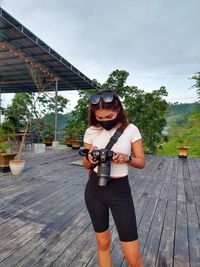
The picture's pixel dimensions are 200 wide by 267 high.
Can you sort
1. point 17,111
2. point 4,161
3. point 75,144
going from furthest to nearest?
point 17,111 → point 75,144 → point 4,161

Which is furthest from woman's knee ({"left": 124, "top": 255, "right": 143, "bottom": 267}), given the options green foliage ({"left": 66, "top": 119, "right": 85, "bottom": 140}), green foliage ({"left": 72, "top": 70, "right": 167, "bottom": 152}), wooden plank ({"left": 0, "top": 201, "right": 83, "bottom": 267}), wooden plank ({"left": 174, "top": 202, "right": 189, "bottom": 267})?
green foliage ({"left": 66, "top": 119, "right": 85, "bottom": 140})

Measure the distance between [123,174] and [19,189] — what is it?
10.4 ft

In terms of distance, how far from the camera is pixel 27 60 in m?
8.30

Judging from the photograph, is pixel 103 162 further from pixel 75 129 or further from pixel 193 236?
pixel 75 129

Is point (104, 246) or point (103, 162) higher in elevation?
point (103, 162)

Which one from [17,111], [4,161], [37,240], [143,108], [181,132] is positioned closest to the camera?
[37,240]

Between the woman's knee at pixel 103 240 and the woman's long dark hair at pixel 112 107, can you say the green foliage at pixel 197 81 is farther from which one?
the woman's knee at pixel 103 240

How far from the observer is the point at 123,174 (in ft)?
4.49

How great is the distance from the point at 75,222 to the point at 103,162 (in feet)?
5.76

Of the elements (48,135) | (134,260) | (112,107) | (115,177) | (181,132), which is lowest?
(134,260)

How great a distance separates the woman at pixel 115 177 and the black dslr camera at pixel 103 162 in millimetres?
38

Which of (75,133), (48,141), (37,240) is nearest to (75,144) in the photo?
(75,133)

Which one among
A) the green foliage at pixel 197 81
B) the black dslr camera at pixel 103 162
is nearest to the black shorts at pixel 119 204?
the black dslr camera at pixel 103 162

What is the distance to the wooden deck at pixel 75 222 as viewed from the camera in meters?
1.99
